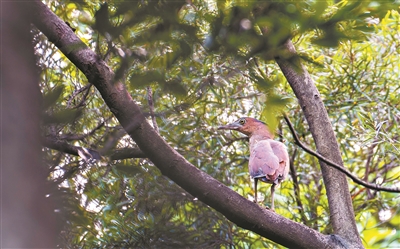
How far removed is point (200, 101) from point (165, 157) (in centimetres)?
89

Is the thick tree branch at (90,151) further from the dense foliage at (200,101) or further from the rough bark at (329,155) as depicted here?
the rough bark at (329,155)

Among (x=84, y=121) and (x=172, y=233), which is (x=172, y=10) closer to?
(x=84, y=121)

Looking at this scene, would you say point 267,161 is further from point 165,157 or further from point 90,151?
point 90,151

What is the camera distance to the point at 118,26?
1.37 m

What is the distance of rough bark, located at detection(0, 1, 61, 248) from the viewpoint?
83 cm

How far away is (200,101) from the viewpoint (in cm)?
292

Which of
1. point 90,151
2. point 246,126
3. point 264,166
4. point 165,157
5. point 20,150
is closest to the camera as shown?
point 20,150

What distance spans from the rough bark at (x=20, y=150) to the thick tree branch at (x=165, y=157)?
2.02 feet

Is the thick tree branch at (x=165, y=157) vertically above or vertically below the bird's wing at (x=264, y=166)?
below

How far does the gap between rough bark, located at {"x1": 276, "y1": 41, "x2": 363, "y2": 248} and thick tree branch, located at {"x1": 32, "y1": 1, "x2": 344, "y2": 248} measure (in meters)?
0.15

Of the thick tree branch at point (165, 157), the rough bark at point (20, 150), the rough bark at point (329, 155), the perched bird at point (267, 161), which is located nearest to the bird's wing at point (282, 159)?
the perched bird at point (267, 161)

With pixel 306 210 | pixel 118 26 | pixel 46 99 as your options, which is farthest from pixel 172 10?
pixel 306 210

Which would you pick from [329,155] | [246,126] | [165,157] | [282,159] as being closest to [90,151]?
[165,157]

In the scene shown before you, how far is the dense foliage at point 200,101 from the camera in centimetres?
139
